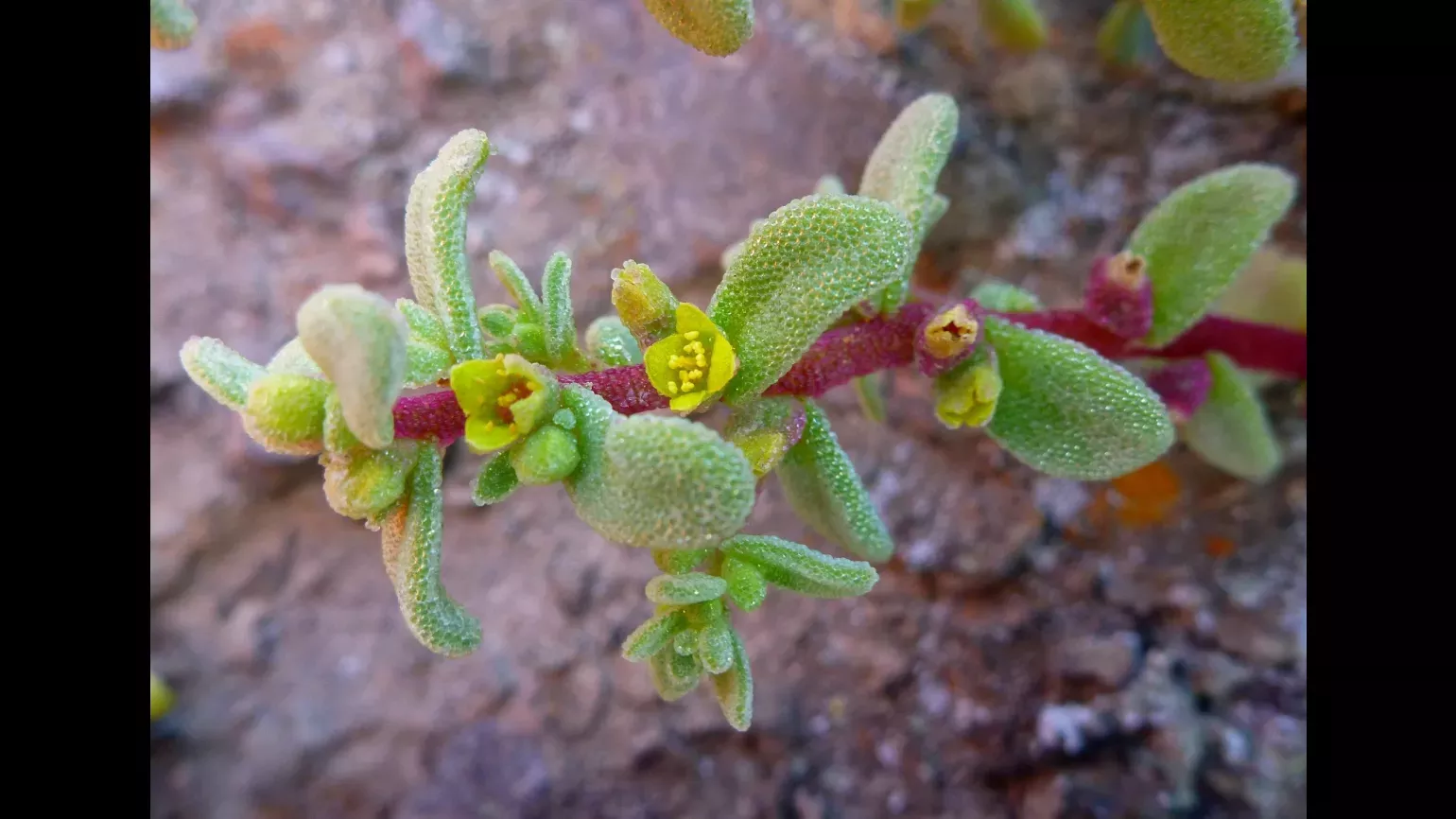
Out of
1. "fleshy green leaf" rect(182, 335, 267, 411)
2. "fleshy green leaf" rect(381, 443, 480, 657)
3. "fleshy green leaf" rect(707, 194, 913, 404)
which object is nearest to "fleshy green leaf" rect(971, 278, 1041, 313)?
"fleshy green leaf" rect(707, 194, 913, 404)

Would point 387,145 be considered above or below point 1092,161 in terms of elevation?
above

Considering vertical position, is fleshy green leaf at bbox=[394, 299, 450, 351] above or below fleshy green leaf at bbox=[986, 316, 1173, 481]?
above

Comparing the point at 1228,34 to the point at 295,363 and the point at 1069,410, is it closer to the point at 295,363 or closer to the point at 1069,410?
the point at 1069,410

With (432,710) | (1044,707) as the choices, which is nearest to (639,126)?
(432,710)

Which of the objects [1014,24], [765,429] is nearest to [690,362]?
[765,429]

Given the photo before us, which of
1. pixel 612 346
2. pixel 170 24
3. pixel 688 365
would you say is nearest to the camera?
pixel 688 365

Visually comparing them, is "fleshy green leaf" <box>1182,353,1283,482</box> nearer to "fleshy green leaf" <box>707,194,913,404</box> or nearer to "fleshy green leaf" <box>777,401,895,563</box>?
"fleshy green leaf" <box>777,401,895,563</box>

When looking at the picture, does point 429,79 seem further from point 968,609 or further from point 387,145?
point 968,609
